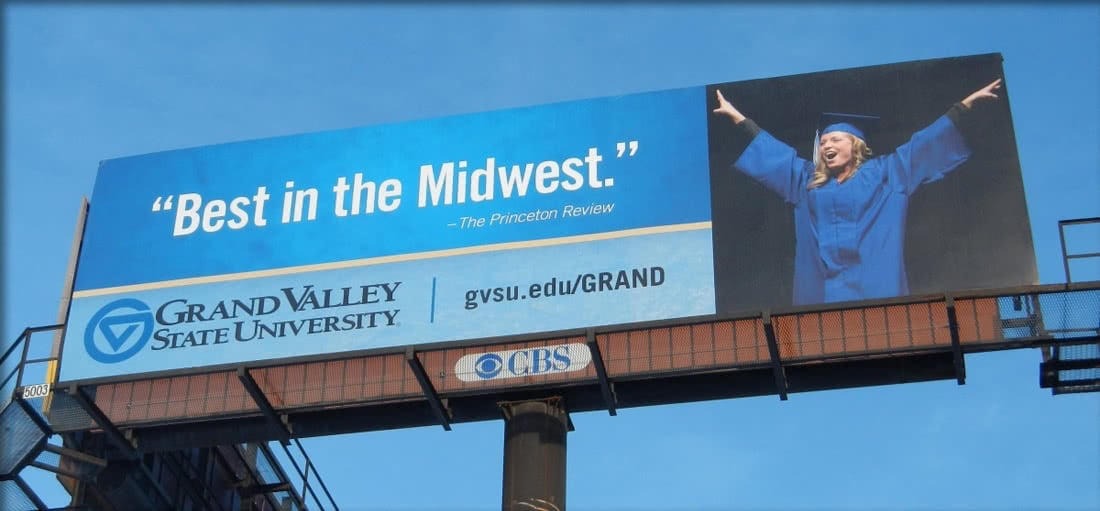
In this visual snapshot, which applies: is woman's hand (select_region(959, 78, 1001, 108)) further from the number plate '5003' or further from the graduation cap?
the number plate '5003'

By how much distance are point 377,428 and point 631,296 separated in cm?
354

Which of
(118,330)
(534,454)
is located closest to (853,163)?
(534,454)

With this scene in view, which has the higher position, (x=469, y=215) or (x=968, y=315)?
(x=469, y=215)

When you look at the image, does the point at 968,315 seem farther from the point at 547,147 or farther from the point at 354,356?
the point at 354,356

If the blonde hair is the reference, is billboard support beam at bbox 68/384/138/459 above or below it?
below

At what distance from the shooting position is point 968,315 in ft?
61.1

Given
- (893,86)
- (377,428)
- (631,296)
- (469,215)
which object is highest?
(893,86)

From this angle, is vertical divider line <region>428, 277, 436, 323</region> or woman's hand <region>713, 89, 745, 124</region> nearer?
vertical divider line <region>428, 277, 436, 323</region>

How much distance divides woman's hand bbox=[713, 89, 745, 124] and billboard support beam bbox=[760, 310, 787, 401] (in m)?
3.15

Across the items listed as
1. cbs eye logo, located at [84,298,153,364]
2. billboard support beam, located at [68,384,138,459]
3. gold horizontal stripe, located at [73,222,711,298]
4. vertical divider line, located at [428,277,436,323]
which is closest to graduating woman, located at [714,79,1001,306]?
gold horizontal stripe, located at [73,222,711,298]

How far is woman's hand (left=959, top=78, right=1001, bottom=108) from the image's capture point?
2025cm

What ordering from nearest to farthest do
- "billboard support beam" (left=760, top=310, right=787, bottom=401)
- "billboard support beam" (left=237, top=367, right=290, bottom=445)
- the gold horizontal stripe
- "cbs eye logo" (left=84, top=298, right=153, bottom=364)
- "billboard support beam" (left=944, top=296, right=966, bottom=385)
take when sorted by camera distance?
"billboard support beam" (left=944, top=296, right=966, bottom=385) → "billboard support beam" (left=760, top=310, right=787, bottom=401) → "billboard support beam" (left=237, top=367, right=290, bottom=445) → the gold horizontal stripe → "cbs eye logo" (left=84, top=298, right=153, bottom=364)

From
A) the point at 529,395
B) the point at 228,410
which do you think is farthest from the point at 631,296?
the point at 228,410

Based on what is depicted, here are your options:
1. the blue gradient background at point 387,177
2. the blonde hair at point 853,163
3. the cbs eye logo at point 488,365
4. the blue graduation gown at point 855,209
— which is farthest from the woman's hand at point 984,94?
the cbs eye logo at point 488,365
